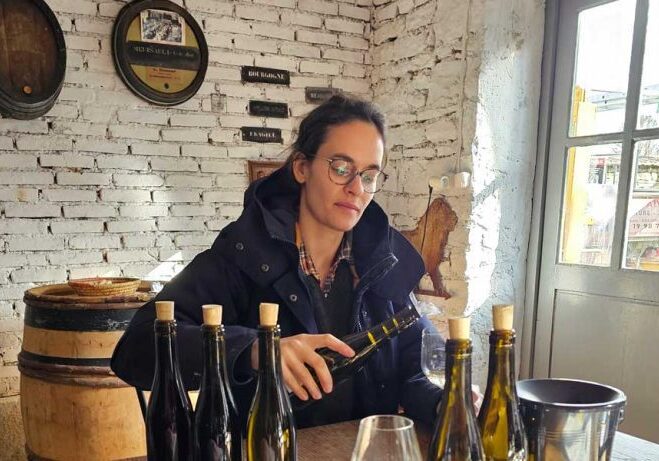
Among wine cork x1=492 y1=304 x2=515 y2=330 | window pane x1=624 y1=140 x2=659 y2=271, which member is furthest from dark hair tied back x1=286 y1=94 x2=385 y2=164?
window pane x1=624 y1=140 x2=659 y2=271

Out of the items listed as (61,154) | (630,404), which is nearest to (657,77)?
(630,404)

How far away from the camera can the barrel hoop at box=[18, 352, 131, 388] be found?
1519mm

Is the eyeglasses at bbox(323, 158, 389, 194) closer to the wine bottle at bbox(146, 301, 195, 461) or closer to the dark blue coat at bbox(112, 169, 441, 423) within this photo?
the dark blue coat at bbox(112, 169, 441, 423)

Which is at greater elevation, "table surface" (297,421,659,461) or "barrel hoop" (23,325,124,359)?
"table surface" (297,421,659,461)

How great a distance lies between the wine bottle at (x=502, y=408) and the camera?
65 cm

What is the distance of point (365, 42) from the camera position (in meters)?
2.79

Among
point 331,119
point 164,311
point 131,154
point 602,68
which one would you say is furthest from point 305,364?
point 602,68

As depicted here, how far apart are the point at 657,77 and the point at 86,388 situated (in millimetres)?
2184

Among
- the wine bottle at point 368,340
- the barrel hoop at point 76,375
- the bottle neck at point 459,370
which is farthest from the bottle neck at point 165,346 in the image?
the barrel hoop at point 76,375

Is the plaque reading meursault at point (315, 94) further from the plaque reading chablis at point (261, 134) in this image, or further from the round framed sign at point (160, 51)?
the round framed sign at point (160, 51)

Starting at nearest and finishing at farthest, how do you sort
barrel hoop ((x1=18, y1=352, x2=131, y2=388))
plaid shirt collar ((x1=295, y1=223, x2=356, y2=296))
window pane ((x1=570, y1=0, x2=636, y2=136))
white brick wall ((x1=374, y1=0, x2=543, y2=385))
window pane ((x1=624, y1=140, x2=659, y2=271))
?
plaid shirt collar ((x1=295, y1=223, x2=356, y2=296)) → barrel hoop ((x1=18, y1=352, x2=131, y2=388)) → window pane ((x1=624, y1=140, x2=659, y2=271)) → window pane ((x1=570, y1=0, x2=636, y2=136)) → white brick wall ((x1=374, y1=0, x2=543, y2=385))

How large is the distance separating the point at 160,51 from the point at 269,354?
2.02 metres

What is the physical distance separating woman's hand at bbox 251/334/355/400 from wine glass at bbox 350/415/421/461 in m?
0.22

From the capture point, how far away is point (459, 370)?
0.59 meters
